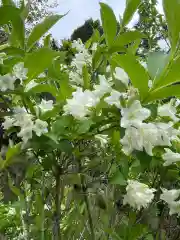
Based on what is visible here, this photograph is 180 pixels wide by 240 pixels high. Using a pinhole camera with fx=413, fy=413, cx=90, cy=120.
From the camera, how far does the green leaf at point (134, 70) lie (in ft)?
2.46

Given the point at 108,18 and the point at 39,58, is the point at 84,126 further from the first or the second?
the point at 108,18

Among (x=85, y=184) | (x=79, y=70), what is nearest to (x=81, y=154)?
(x=85, y=184)

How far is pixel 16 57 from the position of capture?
887 mm

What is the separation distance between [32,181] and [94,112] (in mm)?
411

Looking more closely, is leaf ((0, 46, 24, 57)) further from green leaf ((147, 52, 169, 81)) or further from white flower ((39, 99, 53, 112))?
green leaf ((147, 52, 169, 81))

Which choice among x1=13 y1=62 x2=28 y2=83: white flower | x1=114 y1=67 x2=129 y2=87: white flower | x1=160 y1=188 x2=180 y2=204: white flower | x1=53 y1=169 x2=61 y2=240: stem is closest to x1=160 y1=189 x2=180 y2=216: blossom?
x1=160 y1=188 x2=180 y2=204: white flower

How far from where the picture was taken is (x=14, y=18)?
82cm

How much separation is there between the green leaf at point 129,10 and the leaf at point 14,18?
0.80ft

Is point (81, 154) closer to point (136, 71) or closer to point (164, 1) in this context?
point (136, 71)

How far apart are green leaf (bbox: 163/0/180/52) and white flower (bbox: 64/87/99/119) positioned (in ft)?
0.65

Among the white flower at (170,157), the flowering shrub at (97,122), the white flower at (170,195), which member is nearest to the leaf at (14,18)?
the flowering shrub at (97,122)

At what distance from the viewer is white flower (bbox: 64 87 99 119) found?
2.78 ft

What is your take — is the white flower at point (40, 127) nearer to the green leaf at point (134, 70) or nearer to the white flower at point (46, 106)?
the white flower at point (46, 106)

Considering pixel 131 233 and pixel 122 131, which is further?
pixel 131 233
